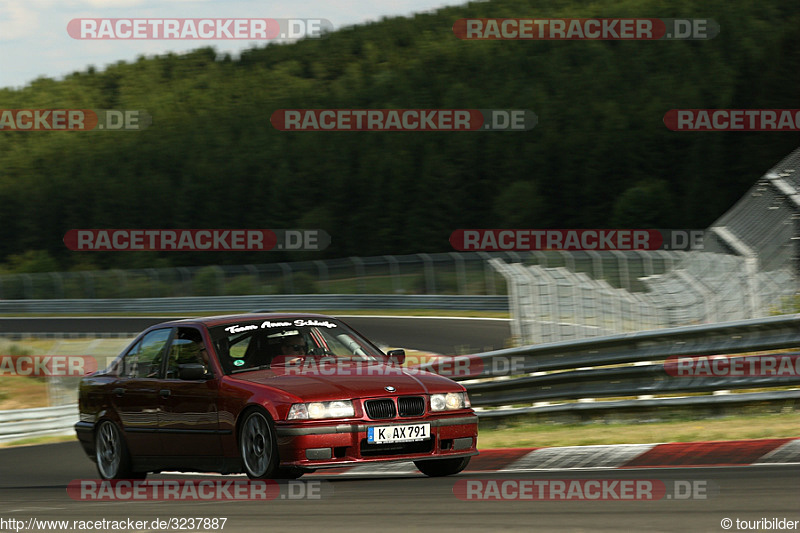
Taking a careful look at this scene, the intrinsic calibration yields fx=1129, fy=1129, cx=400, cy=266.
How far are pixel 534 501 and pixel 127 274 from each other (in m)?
39.3

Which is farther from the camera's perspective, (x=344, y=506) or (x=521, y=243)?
(x=521, y=243)

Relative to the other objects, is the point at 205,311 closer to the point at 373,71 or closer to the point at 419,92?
the point at 419,92

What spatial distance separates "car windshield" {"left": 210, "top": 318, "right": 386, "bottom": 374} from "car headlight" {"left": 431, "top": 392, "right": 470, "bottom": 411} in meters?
0.91

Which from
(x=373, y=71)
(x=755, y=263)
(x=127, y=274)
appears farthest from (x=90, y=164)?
(x=755, y=263)

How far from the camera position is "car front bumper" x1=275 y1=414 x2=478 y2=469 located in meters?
7.32

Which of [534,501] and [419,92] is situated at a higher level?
[419,92]

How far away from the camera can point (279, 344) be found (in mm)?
8562

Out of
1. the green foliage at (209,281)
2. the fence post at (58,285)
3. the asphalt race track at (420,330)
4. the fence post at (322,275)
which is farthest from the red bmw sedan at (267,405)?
the fence post at (58,285)

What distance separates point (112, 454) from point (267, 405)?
2422 mm

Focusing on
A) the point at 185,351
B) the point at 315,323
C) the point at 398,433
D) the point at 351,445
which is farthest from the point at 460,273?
the point at 351,445

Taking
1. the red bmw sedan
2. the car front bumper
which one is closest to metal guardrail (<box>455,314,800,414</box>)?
the red bmw sedan

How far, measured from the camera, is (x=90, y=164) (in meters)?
92.9

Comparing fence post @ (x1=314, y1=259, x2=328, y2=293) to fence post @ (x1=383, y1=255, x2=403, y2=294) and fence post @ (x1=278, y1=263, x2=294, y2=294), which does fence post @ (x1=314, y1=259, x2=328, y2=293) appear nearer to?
fence post @ (x1=278, y1=263, x2=294, y2=294)

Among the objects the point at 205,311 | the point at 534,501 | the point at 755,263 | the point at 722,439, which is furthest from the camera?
the point at 205,311
